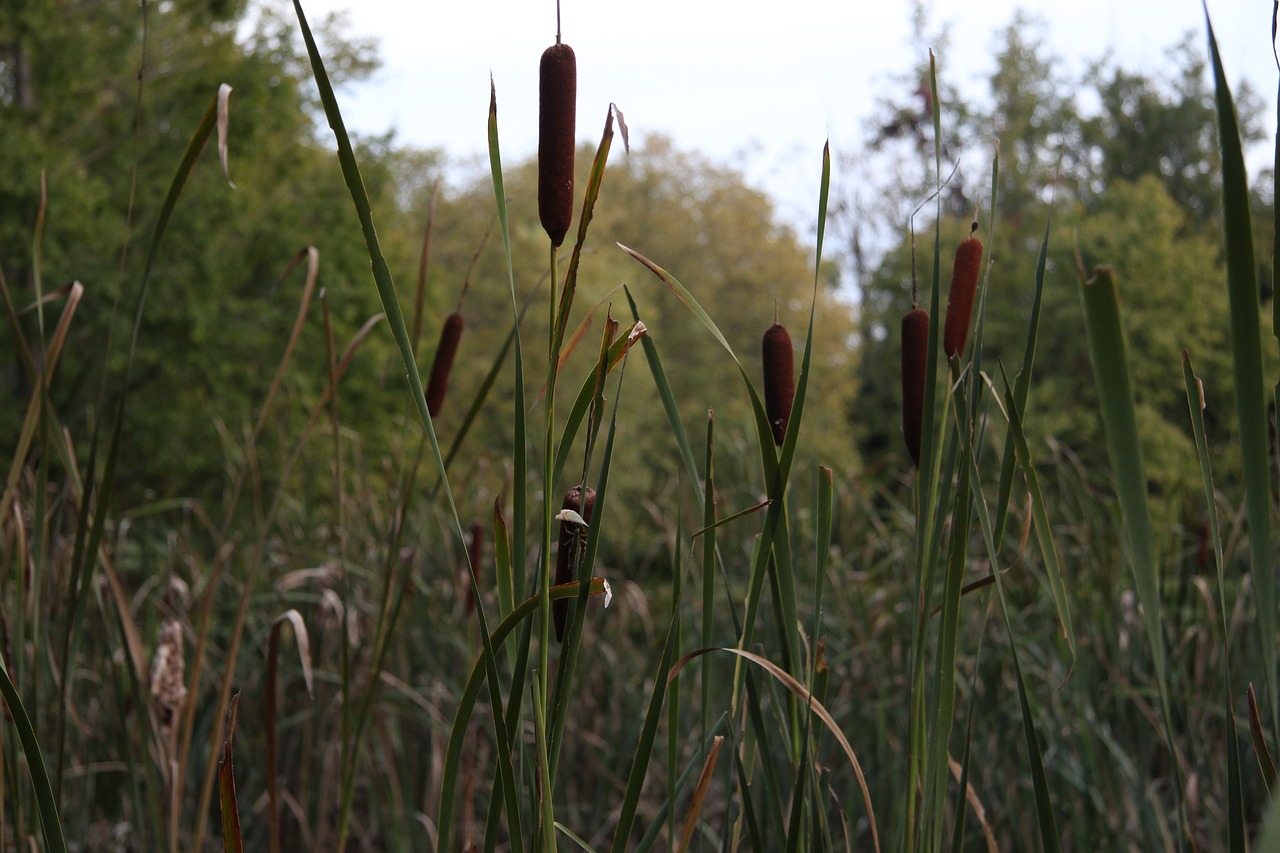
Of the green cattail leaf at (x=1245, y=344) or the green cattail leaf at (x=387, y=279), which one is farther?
the green cattail leaf at (x=387, y=279)

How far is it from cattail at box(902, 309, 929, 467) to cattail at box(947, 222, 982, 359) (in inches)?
0.6

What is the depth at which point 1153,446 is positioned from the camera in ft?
53.4

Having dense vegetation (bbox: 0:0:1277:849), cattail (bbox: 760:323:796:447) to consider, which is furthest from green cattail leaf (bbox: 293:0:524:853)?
cattail (bbox: 760:323:796:447)

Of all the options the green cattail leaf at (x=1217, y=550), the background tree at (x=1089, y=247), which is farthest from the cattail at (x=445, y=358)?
the background tree at (x=1089, y=247)

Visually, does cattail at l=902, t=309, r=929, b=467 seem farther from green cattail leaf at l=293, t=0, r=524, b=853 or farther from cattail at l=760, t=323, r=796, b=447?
green cattail leaf at l=293, t=0, r=524, b=853

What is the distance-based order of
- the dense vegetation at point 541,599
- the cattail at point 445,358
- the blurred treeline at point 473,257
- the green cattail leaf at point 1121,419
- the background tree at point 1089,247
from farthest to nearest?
the background tree at point 1089,247, the blurred treeline at point 473,257, the cattail at point 445,358, the dense vegetation at point 541,599, the green cattail leaf at point 1121,419

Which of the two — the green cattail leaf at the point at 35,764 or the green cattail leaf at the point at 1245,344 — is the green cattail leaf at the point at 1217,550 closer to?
the green cattail leaf at the point at 1245,344

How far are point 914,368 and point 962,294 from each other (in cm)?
6

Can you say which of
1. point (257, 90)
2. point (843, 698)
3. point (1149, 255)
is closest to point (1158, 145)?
point (1149, 255)

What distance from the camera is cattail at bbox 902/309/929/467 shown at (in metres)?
0.77

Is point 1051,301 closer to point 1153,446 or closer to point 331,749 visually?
point 1153,446

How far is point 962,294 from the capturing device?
0.77 m

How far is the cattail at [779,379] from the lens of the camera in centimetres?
77

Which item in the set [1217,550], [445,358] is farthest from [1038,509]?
[445,358]
